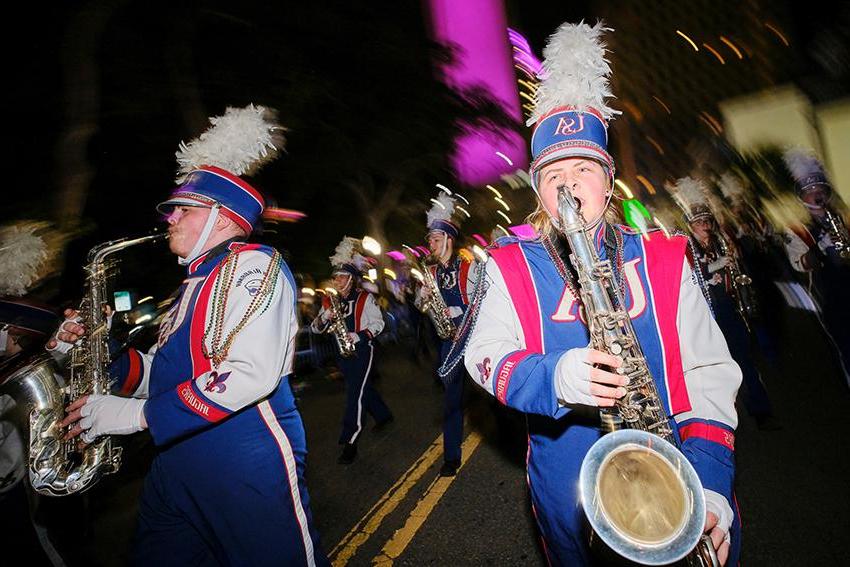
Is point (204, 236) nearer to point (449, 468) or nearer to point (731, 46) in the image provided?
point (449, 468)

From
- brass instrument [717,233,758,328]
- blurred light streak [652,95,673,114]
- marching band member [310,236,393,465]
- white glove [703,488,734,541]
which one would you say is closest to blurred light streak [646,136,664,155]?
blurred light streak [652,95,673,114]

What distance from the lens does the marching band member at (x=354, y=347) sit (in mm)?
6273

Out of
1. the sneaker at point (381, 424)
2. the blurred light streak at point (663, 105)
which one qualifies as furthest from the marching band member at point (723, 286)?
the blurred light streak at point (663, 105)

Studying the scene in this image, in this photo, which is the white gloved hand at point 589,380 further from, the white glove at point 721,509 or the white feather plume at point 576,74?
the white feather plume at point 576,74

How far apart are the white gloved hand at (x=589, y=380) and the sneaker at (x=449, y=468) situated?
A: 4029mm

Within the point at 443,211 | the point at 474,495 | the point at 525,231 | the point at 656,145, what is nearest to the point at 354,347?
the point at 443,211

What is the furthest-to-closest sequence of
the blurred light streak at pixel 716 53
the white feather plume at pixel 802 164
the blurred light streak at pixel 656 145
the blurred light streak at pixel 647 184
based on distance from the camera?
the blurred light streak at pixel 647 184, the blurred light streak at pixel 656 145, the blurred light streak at pixel 716 53, the white feather plume at pixel 802 164

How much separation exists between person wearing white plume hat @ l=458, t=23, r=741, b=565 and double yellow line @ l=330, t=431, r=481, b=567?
2.42 meters

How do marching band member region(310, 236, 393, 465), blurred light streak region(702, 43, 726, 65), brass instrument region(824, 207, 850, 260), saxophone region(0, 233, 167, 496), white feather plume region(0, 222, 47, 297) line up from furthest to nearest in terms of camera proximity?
blurred light streak region(702, 43, 726, 65) → marching band member region(310, 236, 393, 465) → brass instrument region(824, 207, 850, 260) → white feather plume region(0, 222, 47, 297) → saxophone region(0, 233, 167, 496)

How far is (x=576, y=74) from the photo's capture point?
2.06 m

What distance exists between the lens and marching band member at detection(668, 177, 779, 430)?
529 centimetres

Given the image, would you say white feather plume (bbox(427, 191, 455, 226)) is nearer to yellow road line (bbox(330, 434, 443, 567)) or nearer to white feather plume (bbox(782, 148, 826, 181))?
yellow road line (bbox(330, 434, 443, 567))

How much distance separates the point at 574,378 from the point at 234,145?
262 cm

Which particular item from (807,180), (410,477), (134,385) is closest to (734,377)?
(134,385)
